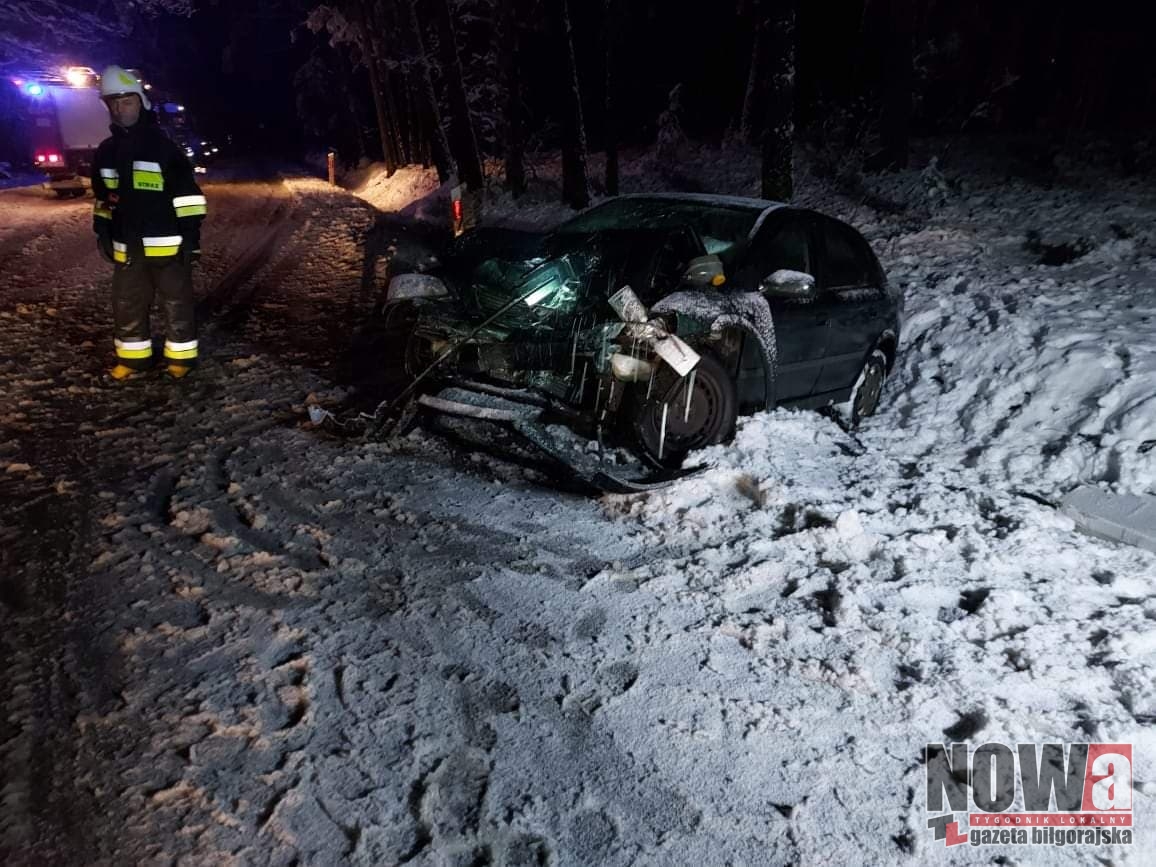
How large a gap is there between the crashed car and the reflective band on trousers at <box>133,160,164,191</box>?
2209 millimetres

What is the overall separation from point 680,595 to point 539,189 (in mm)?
14524

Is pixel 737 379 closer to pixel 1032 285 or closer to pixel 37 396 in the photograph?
pixel 1032 285

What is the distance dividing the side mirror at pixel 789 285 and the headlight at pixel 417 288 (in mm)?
2106

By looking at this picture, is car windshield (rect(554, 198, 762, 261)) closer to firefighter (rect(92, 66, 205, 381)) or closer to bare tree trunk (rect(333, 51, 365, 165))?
firefighter (rect(92, 66, 205, 381))

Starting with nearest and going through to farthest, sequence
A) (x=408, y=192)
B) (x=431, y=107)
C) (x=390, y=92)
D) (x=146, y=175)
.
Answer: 1. (x=146, y=175)
2. (x=431, y=107)
3. (x=408, y=192)
4. (x=390, y=92)

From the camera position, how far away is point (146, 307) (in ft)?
19.4

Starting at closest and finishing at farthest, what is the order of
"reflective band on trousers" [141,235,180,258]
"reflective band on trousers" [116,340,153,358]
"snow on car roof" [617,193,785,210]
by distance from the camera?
"snow on car roof" [617,193,785,210] < "reflective band on trousers" [141,235,180,258] < "reflective band on trousers" [116,340,153,358]

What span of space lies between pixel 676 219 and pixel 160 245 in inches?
154

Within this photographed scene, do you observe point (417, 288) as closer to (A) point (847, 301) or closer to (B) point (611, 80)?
(A) point (847, 301)

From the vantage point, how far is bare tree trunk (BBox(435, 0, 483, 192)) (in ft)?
53.2

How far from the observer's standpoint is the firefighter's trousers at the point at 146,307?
19.0 feet

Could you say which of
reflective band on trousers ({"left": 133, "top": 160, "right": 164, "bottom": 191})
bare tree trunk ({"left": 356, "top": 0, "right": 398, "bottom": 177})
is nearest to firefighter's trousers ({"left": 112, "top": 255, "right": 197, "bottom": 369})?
reflective band on trousers ({"left": 133, "top": 160, "right": 164, "bottom": 191})

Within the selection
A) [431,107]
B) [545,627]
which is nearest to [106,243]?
[545,627]

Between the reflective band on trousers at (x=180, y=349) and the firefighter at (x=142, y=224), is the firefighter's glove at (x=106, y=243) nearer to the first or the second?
the firefighter at (x=142, y=224)
